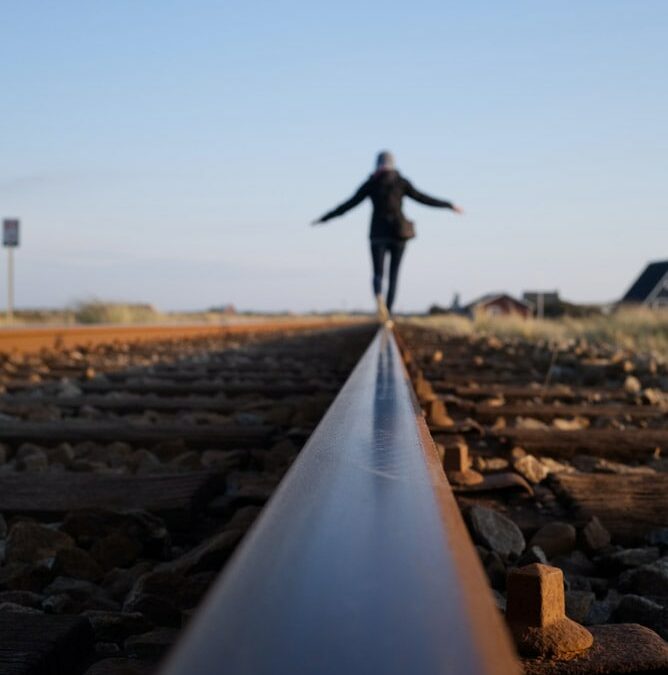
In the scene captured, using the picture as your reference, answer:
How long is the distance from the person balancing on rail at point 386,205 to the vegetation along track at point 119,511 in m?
4.44

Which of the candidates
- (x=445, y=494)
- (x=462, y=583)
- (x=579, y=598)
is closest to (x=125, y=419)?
(x=579, y=598)

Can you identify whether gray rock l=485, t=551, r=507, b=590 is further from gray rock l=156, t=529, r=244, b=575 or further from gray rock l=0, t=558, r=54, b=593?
gray rock l=0, t=558, r=54, b=593

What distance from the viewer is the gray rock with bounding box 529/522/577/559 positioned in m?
2.12

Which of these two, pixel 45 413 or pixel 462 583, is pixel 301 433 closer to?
pixel 45 413

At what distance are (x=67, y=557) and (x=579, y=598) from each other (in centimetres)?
107

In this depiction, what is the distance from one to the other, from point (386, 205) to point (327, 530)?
29.1ft

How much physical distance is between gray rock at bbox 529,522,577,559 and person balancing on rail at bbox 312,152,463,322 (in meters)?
7.46

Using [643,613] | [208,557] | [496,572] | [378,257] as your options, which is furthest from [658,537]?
[378,257]

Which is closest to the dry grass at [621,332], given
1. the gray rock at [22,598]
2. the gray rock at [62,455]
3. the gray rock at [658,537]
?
the gray rock at [62,455]

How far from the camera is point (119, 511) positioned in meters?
2.26

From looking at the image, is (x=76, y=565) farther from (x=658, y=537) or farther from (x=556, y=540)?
(x=658, y=537)

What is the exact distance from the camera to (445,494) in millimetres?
1225

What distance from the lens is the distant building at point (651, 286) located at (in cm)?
4531

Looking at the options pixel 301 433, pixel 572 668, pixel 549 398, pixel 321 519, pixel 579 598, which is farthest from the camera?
pixel 549 398
